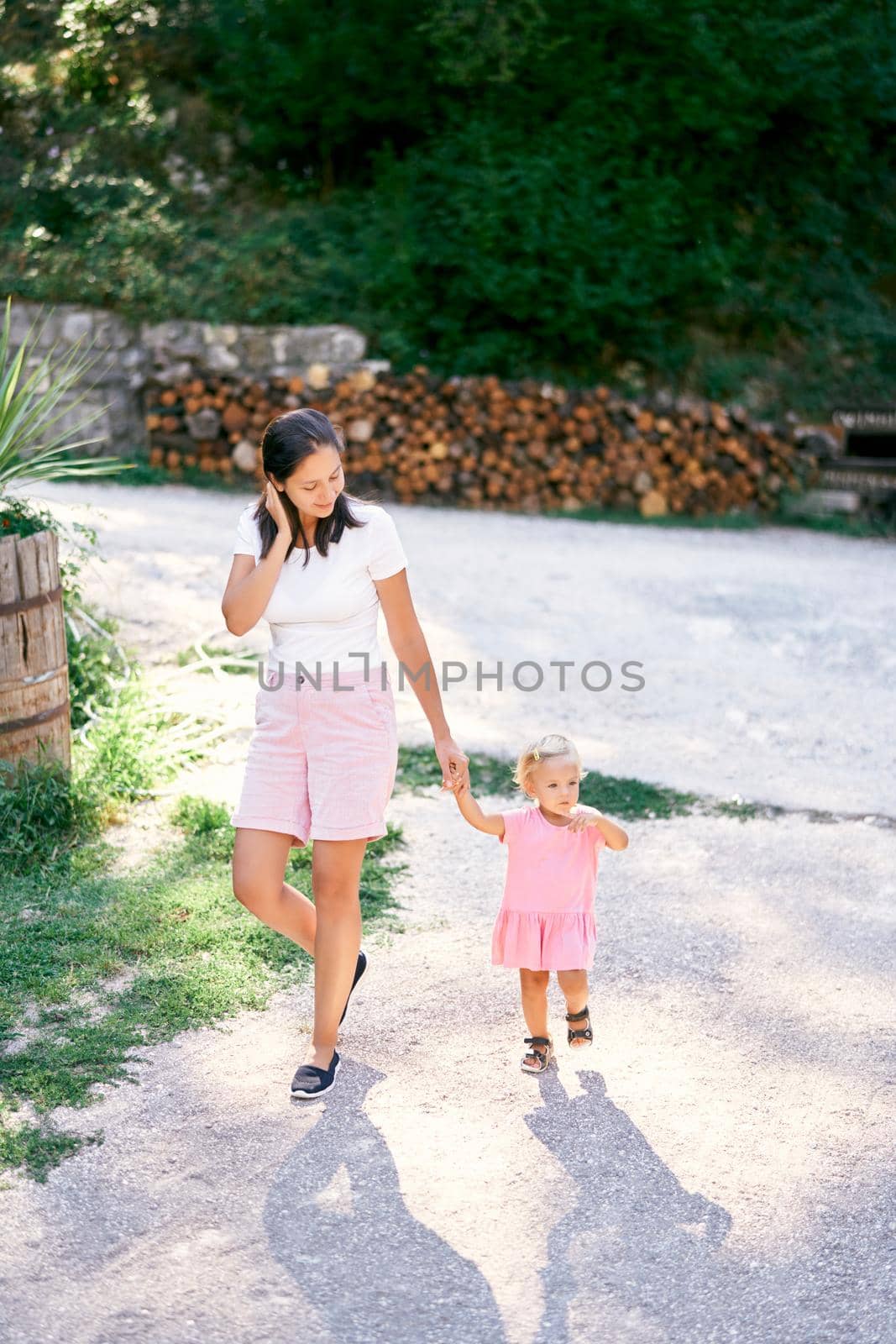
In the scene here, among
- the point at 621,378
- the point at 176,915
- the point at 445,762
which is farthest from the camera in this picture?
the point at 621,378

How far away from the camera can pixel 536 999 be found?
10.5 ft

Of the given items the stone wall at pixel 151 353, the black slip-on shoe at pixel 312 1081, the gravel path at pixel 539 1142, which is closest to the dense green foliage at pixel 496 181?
the stone wall at pixel 151 353

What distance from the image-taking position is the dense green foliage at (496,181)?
39.3 feet

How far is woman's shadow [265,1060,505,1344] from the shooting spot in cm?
236

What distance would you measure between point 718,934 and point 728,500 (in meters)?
8.54

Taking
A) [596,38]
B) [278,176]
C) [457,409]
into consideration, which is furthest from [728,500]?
[278,176]

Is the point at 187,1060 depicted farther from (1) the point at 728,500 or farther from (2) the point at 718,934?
(1) the point at 728,500

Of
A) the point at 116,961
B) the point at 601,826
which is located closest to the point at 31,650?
the point at 116,961

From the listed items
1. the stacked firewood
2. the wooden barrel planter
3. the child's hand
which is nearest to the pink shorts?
the child's hand

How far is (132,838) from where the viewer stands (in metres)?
4.53

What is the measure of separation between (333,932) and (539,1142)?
658 mm

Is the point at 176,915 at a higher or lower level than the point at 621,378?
lower

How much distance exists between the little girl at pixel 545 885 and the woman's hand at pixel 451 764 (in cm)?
11

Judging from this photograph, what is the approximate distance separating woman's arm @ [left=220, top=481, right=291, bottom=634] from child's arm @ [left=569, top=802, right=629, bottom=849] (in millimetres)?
876
